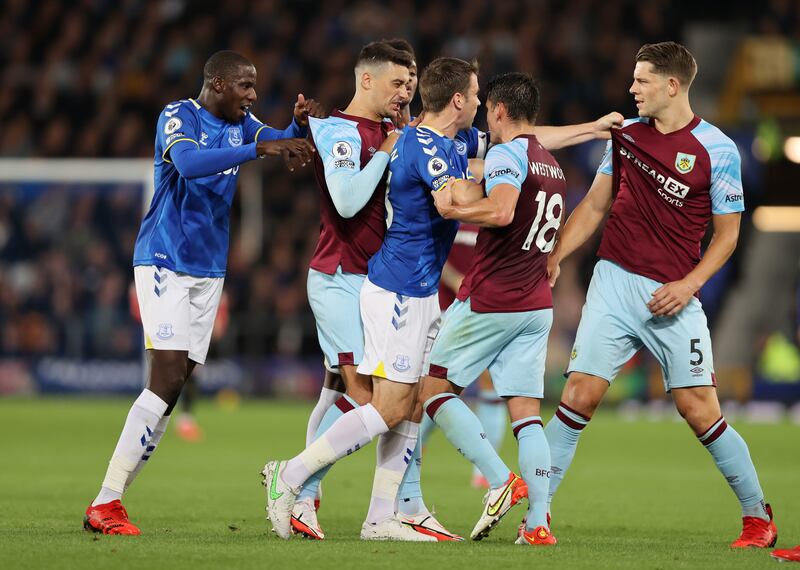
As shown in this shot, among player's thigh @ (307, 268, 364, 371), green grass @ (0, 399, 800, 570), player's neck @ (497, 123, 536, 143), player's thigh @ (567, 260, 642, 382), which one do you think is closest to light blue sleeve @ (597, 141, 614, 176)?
player's thigh @ (567, 260, 642, 382)

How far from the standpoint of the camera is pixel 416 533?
255 inches

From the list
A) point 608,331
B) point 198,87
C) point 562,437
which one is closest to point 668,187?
point 608,331

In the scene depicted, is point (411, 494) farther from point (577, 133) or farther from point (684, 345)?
point (577, 133)

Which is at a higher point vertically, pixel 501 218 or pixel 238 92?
pixel 238 92

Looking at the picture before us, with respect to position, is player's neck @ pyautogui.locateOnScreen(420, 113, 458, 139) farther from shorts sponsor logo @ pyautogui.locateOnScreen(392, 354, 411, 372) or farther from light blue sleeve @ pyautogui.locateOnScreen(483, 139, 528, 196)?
shorts sponsor logo @ pyautogui.locateOnScreen(392, 354, 411, 372)

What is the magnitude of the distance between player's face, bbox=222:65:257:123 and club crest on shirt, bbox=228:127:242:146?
2.6 inches

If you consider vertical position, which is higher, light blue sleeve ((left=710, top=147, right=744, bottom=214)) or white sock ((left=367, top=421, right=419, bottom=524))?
light blue sleeve ((left=710, top=147, right=744, bottom=214))

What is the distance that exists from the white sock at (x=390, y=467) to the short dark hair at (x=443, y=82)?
165 centimetres

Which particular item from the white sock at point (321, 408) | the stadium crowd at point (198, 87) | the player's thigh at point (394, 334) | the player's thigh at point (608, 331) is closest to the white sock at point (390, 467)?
the player's thigh at point (394, 334)

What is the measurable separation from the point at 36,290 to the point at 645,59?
14.5 metres

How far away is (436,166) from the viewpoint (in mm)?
6254

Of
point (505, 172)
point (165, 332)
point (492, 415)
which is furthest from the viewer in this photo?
point (492, 415)

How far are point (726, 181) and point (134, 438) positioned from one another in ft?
Answer: 11.1

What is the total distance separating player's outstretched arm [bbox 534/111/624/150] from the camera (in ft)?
Answer: 22.7
